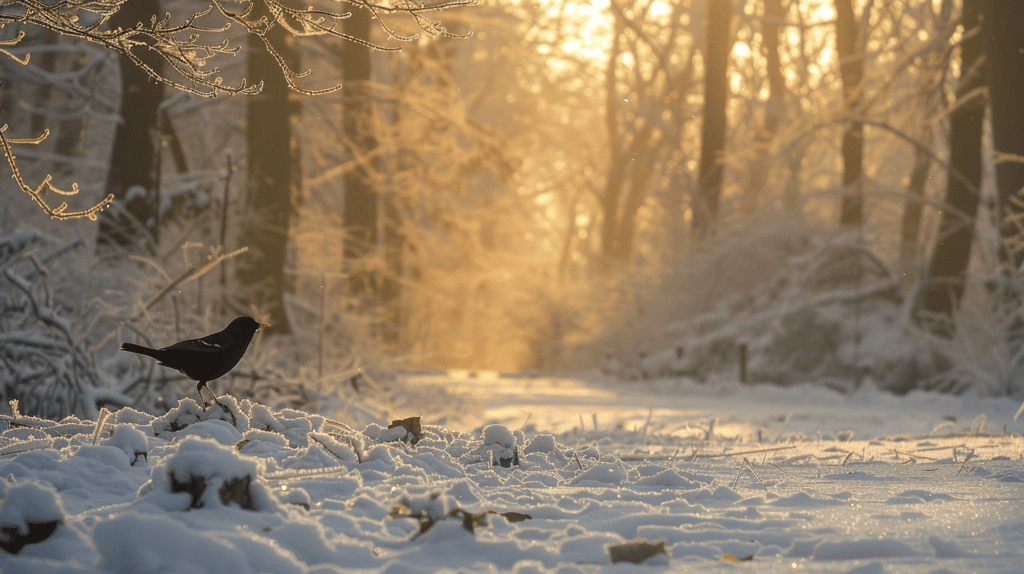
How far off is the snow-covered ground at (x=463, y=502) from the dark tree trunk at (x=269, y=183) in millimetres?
5612

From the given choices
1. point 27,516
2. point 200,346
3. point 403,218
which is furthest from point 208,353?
point 403,218

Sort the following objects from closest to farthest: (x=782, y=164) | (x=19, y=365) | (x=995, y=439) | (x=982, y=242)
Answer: (x=995, y=439)
(x=19, y=365)
(x=982, y=242)
(x=782, y=164)

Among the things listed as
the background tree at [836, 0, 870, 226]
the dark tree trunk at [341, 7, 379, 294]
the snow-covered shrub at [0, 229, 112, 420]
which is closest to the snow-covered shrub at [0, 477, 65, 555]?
the snow-covered shrub at [0, 229, 112, 420]

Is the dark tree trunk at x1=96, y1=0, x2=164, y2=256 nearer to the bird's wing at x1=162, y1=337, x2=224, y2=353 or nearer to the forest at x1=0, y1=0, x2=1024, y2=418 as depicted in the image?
the forest at x1=0, y1=0, x2=1024, y2=418

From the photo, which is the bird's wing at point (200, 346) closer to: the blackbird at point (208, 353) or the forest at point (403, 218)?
the blackbird at point (208, 353)

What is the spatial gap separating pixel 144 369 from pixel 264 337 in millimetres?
3165

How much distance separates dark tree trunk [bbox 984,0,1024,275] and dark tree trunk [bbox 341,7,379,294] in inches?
298

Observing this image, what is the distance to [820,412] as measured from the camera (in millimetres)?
9867

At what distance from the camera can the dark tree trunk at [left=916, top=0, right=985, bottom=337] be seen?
1161cm

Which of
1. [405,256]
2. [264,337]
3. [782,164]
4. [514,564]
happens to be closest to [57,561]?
[514,564]

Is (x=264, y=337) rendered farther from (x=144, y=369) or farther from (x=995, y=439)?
(x=995, y=439)

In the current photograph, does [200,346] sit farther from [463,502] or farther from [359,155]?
[359,155]

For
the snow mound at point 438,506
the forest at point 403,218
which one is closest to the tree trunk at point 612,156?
the forest at point 403,218

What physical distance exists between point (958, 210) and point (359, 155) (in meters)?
8.11
